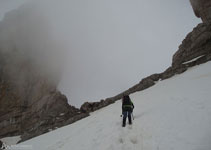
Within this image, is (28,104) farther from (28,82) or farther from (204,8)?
(204,8)

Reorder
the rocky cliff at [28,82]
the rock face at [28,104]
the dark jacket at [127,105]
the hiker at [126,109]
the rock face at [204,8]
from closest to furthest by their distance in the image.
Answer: the hiker at [126,109], the dark jacket at [127,105], the rock face at [204,8], the rock face at [28,104], the rocky cliff at [28,82]

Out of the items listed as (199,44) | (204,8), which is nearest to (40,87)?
(199,44)

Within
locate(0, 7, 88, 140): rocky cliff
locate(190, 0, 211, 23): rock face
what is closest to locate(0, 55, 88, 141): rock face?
locate(0, 7, 88, 140): rocky cliff

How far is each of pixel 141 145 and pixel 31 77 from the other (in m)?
69.0

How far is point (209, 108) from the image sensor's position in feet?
22.0

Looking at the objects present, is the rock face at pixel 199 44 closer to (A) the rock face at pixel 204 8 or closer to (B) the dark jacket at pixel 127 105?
(A) the rock face at pixel 204 8

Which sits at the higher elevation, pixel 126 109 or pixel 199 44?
pixel 199 44

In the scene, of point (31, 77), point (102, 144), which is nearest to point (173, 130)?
point (102, 144)

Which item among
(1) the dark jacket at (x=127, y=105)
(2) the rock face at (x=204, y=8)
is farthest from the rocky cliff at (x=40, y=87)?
(1) the dark jacket at (x=127, y=105)

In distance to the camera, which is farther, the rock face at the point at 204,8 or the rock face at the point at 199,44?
the rock face at the point at 204,8

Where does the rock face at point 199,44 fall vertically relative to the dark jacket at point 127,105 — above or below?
above

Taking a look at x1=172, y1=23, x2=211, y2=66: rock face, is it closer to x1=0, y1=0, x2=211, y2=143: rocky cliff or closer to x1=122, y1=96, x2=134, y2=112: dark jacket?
x1=0, y1=0, x2=211, y2=143: rocky cliff

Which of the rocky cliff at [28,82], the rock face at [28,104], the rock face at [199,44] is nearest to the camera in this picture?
the rock face at [199,44]

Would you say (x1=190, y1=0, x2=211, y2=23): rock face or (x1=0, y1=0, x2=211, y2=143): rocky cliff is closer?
(x1=0, y1=0, x2=211, y2=143): rocky cliff
